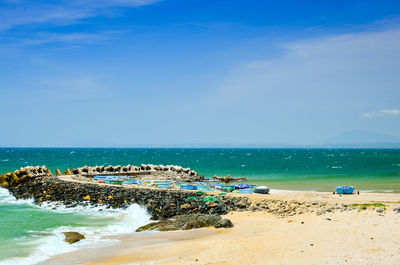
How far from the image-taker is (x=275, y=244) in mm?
18125

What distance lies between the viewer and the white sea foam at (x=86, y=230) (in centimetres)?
1850

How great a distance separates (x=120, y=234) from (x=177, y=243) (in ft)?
15.7

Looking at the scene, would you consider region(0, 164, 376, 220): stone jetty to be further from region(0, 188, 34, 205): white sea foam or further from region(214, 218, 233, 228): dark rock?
region(214, 218, 233, 228): dark rock

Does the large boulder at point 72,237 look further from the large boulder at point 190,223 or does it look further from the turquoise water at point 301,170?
the turquoise water at point 301,170

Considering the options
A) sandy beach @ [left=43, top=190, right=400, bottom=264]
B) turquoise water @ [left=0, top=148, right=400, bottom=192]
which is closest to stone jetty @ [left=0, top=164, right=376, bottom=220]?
sandy beach @ [left=43, top=190, right=400, bottom=264]

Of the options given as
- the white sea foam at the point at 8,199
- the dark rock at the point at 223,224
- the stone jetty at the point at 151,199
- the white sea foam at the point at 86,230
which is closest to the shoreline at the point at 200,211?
the stone jetty at the point at 151,199

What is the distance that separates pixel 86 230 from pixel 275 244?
38.9 ft

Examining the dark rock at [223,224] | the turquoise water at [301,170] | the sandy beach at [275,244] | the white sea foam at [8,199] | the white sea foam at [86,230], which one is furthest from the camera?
the turquoise water at [301,170]

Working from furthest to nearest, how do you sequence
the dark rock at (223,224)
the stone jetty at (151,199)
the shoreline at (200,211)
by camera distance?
1. the stone jetty at (151,199)
2. the dark rock at (223,224)
3. the shoreline at (200,211)

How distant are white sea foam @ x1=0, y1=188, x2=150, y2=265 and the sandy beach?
1.03 m

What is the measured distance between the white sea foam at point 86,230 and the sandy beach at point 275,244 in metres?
1.03

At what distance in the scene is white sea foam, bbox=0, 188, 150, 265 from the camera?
18.5 metres

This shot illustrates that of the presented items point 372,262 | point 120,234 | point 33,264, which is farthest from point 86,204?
point 372,262

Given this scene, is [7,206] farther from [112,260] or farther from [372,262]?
[372,262]
